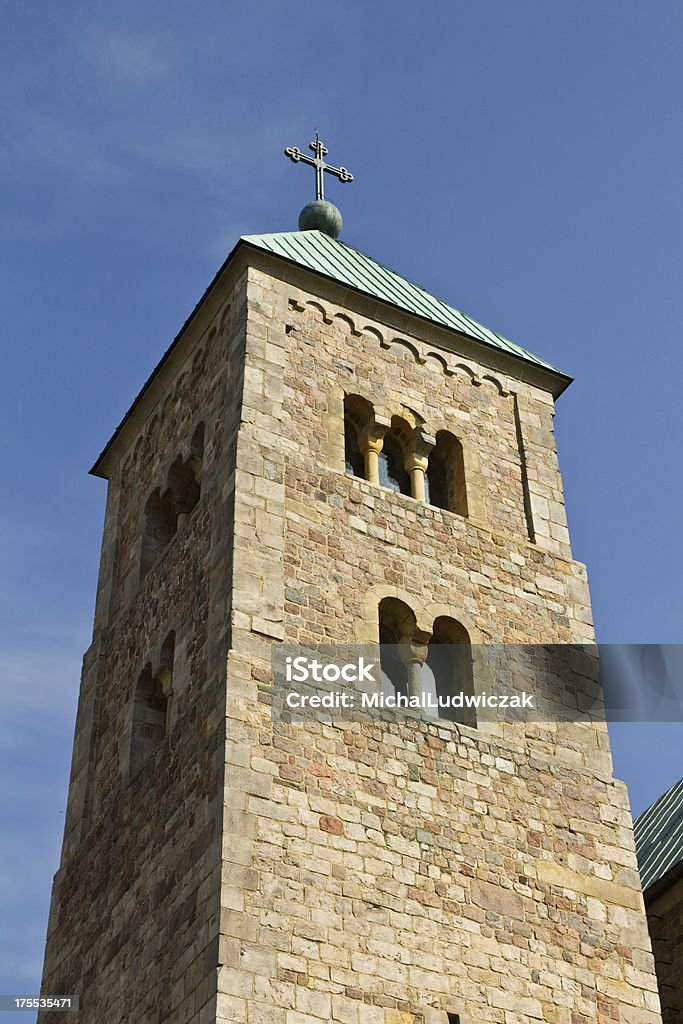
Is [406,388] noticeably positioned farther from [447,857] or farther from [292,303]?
[447,857]

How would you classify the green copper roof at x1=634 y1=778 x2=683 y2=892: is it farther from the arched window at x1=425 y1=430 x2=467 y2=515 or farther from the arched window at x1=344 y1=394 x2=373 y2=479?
the arched window at x1=344 y1=394 x2=373 y2=479

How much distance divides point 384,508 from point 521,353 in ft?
15.6

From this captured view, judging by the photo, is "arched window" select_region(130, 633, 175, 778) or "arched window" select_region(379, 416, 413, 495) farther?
"arched window" select_region(379, 416, 413, 495)

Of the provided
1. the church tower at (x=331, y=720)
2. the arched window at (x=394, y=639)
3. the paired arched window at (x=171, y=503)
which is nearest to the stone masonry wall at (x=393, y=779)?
the church tower at (x=331, y=720)

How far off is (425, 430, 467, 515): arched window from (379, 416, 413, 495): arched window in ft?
1.01

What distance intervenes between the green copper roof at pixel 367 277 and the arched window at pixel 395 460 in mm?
1959

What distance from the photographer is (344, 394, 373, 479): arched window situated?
69.4ft

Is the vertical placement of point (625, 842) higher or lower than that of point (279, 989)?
higher

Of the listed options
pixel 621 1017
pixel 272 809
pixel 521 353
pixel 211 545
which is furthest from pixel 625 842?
pixel 521 353

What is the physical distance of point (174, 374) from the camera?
23.1 metres

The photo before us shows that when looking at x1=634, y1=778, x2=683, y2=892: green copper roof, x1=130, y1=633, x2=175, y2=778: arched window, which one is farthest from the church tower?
x1=634, y1=778, x2=683, y2=892: green copper roof

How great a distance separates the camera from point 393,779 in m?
17.5

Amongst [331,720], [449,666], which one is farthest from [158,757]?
[449,666]

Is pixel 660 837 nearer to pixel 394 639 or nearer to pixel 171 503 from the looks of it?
pixel 394 639
